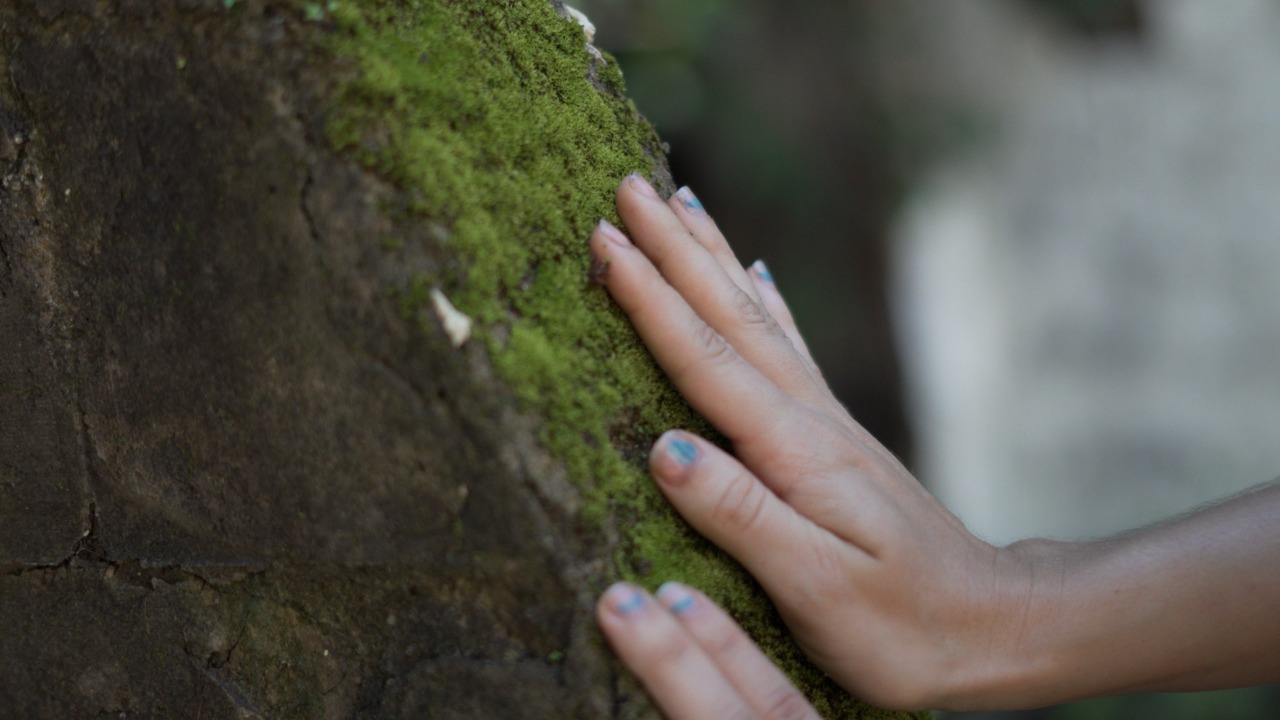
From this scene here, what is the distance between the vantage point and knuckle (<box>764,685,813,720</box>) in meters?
1.32

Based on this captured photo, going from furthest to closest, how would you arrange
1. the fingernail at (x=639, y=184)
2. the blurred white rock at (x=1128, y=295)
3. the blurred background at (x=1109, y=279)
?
1. the blurred white rock at (x=1128, y=295)
2. the blurred background at (x=1109, y=279)
3. the fingernail at (x=639, y=184)

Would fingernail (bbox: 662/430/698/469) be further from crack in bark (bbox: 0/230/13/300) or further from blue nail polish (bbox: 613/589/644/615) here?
crack in bark (bbox: 0/230/13/300)

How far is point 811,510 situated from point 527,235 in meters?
0.56

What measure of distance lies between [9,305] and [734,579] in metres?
1.18

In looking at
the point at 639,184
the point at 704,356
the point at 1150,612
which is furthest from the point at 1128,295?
the point at 704,356

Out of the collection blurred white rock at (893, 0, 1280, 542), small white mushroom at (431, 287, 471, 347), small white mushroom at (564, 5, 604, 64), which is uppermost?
small white mushroom at (564, 5, 604, 64)

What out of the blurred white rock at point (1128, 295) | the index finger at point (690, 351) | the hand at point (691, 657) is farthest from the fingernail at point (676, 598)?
the blurred white rock at point (1128, 295)

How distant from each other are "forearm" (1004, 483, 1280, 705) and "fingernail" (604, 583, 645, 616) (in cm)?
61

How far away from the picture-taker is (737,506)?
1349mm

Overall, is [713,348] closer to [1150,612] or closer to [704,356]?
[704,356]

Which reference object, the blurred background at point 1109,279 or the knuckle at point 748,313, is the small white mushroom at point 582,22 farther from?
the blurred background at point 1109,279

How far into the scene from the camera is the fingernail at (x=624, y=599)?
127 cm

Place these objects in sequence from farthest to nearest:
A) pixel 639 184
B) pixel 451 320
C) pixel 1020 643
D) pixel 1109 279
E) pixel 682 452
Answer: pixel 1109 279
pixel 639 184
pixel 1020 643
pixel 682 452
pixel 451 320

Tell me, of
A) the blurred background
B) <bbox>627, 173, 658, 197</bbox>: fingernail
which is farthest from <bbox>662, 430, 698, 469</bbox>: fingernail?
the blurred background
